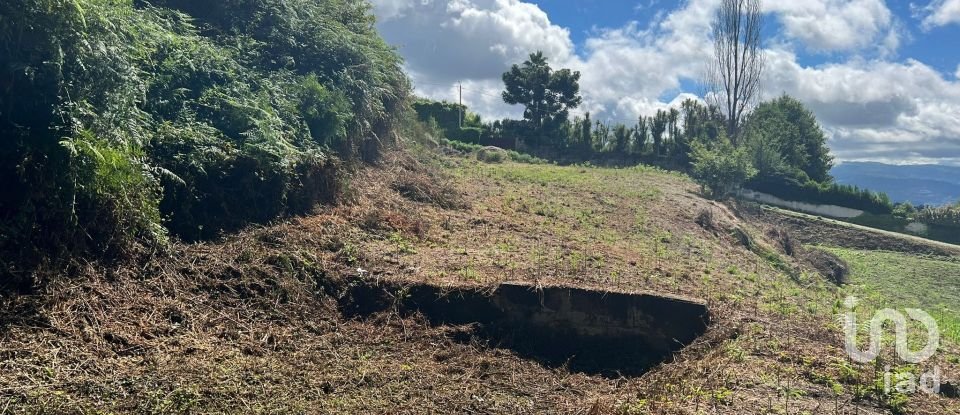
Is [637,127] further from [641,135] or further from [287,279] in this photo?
[287,279]

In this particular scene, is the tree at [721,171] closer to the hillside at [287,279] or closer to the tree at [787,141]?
the tree at [787,141]

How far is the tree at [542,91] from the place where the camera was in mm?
30625

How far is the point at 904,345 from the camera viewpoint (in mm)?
5375

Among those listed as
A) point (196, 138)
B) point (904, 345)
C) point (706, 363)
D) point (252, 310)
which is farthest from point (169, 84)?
point (904, 345)

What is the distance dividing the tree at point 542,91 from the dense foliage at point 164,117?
2028 centimetres

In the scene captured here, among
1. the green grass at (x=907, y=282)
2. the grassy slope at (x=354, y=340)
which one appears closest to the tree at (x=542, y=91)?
the green grass at (x=907, y=282)

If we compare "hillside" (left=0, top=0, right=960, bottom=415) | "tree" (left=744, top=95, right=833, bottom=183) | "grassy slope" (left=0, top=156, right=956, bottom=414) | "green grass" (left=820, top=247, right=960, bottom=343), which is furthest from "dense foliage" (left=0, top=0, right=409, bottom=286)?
"tree" (left=744, top=95, right=833, bottom=183)

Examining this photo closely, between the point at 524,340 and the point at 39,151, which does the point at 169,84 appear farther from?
the point at 524,340

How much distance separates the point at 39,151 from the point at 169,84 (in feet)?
9.23

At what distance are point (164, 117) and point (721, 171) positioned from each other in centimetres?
1785

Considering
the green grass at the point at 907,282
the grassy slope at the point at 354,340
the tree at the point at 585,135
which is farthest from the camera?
the tree at the point at 585,135

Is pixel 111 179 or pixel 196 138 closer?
pixel 111 179

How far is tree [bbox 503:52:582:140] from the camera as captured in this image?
3062cm

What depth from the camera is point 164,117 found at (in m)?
6.86
